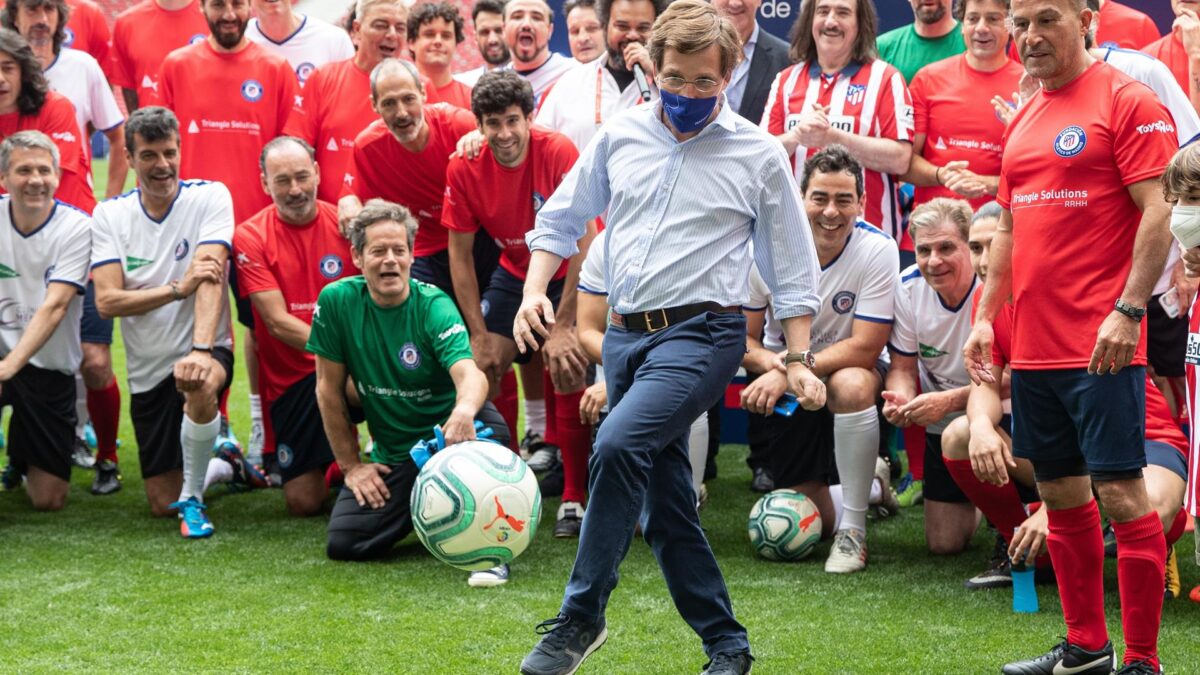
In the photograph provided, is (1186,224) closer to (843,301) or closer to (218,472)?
(843,301)

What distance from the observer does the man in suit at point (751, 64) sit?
7156 mm

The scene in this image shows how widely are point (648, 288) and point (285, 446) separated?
3.25 m

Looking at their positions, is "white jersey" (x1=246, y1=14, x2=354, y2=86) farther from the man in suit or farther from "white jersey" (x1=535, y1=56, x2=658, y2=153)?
the man in suit

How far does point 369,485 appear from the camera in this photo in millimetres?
6145

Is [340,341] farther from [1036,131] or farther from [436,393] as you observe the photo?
[1036,131]

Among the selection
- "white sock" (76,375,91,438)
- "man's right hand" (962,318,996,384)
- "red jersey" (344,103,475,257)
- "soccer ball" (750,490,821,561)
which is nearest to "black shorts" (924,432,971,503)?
"soccer ball" (750,490,821,561)

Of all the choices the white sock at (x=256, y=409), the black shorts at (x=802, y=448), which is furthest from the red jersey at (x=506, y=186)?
the white sock at (x=256, y=409)

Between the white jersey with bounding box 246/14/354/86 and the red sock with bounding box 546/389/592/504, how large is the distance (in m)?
2.86

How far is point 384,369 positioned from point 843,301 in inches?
78.9

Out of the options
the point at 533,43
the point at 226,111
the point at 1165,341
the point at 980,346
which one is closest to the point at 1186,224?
the point at 980,346

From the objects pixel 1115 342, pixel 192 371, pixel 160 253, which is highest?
pixel 1115 342

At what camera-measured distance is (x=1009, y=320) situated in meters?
5.30

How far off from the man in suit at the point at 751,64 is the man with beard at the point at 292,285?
209 centimetres

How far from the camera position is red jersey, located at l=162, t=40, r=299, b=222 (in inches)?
299
